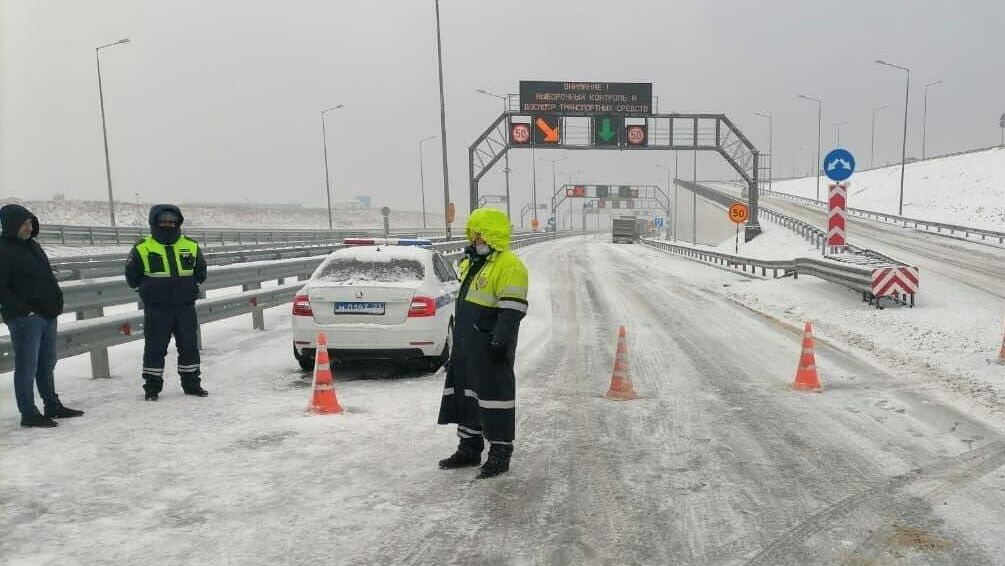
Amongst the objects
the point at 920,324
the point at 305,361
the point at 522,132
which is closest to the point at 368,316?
the point at 305,361

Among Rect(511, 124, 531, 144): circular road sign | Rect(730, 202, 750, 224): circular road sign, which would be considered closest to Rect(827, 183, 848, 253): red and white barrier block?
Rect(730, 202, 750, 224): circular road sign

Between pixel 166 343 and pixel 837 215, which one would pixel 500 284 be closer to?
pixel 166 343

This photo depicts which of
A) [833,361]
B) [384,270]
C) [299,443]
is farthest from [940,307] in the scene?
[299,443]

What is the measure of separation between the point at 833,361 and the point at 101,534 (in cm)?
878

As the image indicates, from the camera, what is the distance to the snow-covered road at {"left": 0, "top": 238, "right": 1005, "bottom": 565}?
382cm

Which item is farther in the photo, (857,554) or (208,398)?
(208,398)

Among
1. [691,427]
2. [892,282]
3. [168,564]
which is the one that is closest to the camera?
[168,564]

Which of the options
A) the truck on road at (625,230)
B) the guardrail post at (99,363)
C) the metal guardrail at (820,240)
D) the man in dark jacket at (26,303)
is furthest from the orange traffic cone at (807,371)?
the truck on road at (625,230)

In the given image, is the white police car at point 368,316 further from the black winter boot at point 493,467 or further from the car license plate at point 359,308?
the black winter boot at point 493,467

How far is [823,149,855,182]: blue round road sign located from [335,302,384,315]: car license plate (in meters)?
11.3

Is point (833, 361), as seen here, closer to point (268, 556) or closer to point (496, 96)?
point (268, 556)

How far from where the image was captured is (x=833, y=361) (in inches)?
378

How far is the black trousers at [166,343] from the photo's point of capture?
7.14m

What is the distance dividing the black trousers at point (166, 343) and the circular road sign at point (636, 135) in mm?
31690
